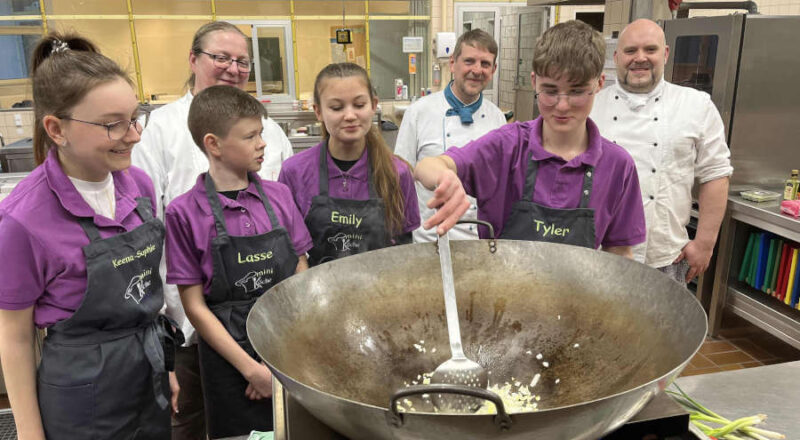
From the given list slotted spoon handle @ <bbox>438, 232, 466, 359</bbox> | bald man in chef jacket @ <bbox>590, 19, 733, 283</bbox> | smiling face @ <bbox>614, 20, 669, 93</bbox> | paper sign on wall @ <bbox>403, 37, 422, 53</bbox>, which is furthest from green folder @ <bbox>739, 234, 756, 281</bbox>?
paper sign on wall @ <bbox>403, 37, 422, 53</bbox>

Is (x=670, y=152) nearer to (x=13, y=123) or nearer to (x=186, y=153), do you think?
(x=186, y=153)

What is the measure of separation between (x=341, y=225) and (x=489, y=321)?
2.49 feet

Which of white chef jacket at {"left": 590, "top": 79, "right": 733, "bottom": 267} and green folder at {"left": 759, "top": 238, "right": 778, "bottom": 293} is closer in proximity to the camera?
white chef jacket at {"left": 590, "top": 79, "right": 733, "bottom": 267}

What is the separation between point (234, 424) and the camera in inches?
60.0

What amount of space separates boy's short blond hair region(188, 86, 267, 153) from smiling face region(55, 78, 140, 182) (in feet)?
0.85

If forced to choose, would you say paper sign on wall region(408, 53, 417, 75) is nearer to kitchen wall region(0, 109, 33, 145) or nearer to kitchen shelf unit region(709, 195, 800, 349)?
kitchen wall region(0, 109, 33, 145)

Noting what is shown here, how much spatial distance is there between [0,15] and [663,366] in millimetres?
7428

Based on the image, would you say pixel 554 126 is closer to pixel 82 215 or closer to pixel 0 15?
pixel 82 215

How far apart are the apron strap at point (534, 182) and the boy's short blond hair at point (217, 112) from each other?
0.74 m

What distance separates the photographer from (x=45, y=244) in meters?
1.15

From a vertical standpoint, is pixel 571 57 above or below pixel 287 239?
above

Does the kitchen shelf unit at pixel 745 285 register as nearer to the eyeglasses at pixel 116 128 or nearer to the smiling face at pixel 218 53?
the smiling face at pixel 218 53

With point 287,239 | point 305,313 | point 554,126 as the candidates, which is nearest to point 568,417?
point 305,313

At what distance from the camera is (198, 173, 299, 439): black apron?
1.44 metres
